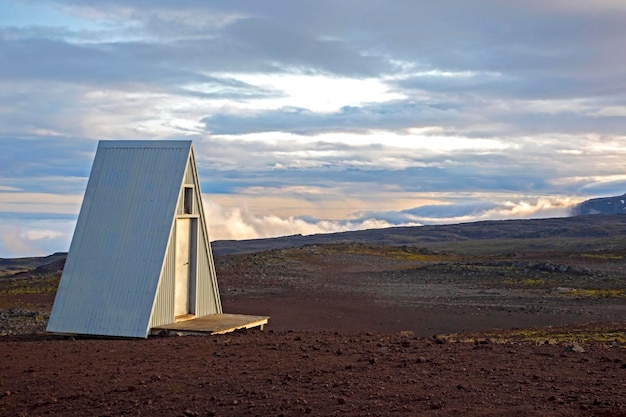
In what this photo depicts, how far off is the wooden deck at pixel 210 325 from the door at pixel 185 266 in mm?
371

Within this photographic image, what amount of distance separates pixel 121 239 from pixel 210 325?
2.71 meters

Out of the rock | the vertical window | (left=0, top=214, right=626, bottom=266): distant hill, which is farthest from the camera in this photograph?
(left=0, top=214, right=626, bottom=266): distant hill

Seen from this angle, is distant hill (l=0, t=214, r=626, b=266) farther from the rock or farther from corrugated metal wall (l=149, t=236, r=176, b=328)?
the rock

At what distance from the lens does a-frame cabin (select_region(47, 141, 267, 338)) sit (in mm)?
16016

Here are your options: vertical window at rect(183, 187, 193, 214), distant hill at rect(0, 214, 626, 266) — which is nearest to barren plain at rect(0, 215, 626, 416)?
vertical window at rect(183, 187, 193, 214)

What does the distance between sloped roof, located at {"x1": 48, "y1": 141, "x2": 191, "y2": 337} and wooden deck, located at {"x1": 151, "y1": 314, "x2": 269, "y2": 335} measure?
0.62m

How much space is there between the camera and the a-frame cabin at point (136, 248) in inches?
631

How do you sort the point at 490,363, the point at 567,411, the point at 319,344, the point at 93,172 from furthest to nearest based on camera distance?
the point at 93,172, the point at 319,344, the point at 490,363, the point at 567,411

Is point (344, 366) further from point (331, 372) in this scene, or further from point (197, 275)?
point (197, 275)

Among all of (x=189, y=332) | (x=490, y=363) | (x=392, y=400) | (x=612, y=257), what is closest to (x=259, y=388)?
(x=392, y=400)

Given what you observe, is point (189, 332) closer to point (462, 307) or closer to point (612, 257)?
point (462, 307)

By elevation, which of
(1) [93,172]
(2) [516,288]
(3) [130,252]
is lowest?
(2) [516,288]

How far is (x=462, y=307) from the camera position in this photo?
2602 cm

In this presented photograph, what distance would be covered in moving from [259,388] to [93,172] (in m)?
9.62
